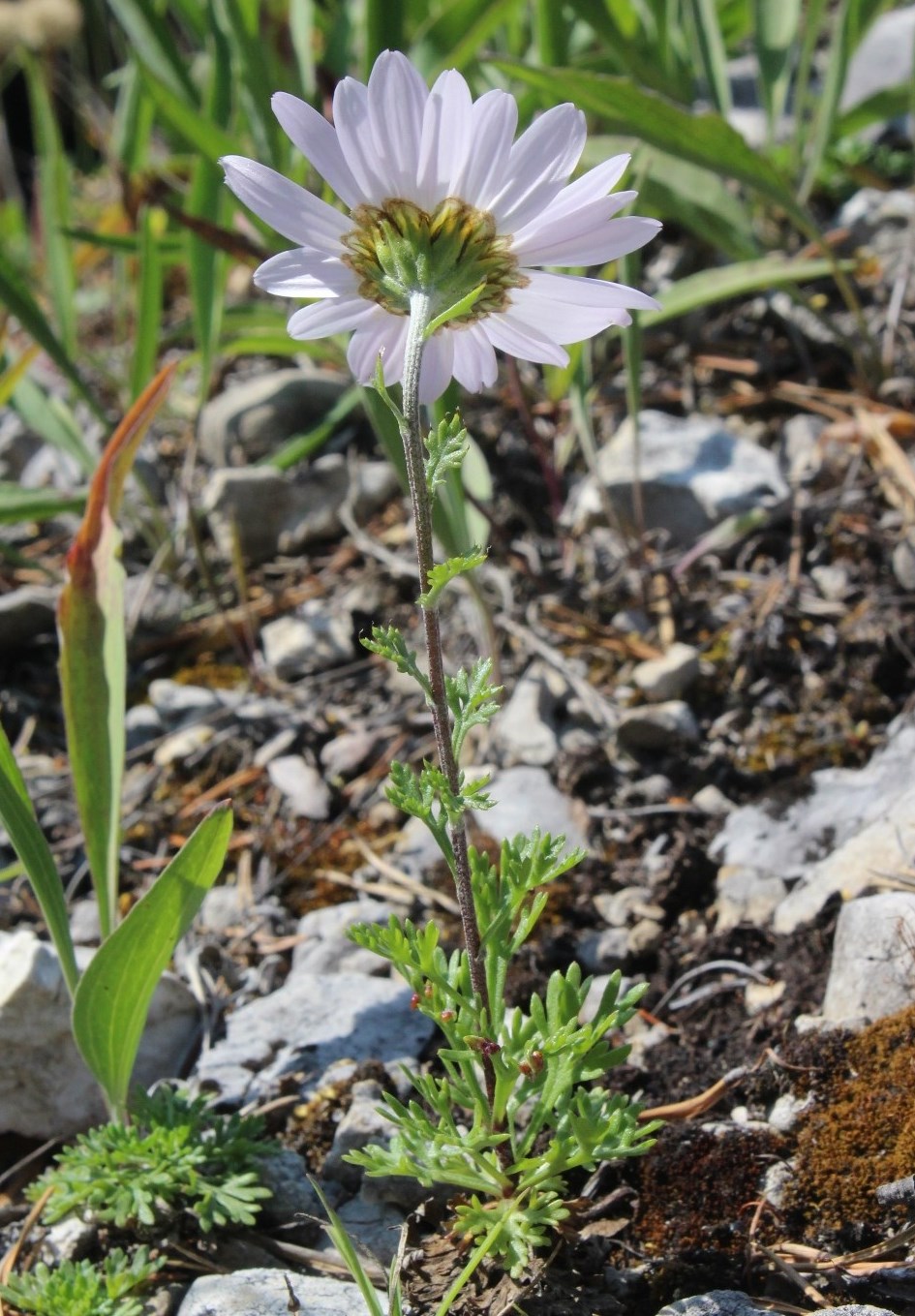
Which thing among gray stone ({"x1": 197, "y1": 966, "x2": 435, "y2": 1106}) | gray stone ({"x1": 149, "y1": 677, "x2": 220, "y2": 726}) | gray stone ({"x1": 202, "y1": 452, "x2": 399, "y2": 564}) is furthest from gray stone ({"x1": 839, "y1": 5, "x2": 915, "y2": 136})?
gray stone ({"x1": 197, "y1": 966, "x2": 435, "y2": 1106})

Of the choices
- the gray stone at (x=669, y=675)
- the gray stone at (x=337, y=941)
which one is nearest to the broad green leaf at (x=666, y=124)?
the gray stone at (x=669, y=675)

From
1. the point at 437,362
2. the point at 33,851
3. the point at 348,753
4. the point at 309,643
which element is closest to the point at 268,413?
the point at 309,643

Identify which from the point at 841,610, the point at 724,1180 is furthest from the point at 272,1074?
the point at 841,610

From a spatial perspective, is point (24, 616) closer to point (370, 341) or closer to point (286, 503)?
point (286, 503)

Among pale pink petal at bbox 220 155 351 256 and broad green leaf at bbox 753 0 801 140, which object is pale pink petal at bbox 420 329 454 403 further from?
broad green leaf at bbox 753 0 801 140

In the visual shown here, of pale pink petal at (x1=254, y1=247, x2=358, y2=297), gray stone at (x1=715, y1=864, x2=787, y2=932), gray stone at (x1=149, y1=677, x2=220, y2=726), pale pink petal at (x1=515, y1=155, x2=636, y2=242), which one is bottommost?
gray stone at (x1=715, y1=864, x2=787, y2=932)

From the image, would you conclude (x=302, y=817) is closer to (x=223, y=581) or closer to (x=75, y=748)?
(x=75, y=748)
